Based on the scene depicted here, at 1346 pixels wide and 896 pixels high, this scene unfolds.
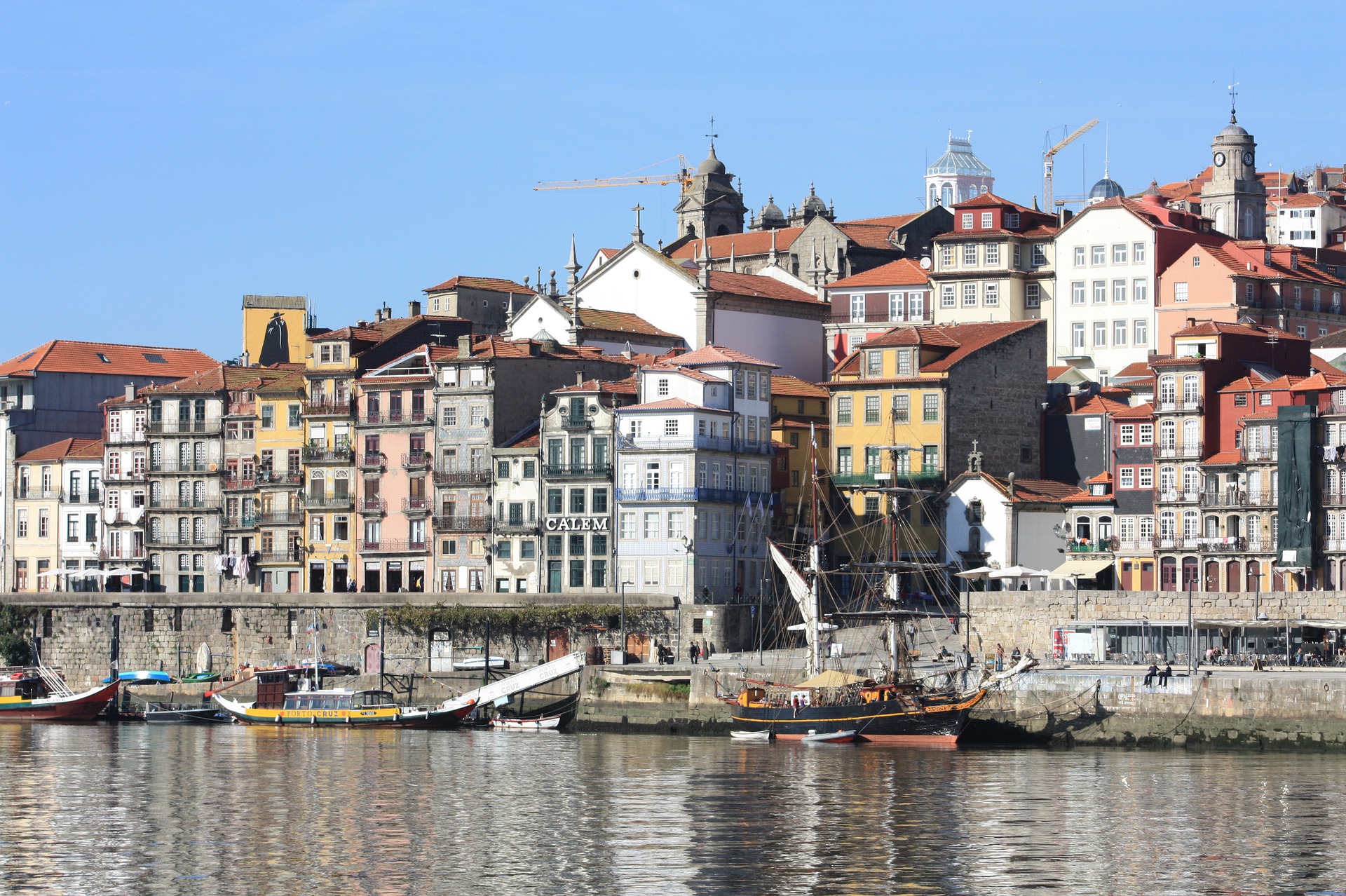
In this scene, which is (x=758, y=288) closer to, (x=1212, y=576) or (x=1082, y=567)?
(x=1082, y=567)

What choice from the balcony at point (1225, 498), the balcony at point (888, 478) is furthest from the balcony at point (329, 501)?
the balcony at point (1225, 498)

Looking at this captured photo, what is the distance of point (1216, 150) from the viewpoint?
13812 cm

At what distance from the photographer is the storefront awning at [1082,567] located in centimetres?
9275

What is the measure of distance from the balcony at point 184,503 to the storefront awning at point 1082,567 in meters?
38.7

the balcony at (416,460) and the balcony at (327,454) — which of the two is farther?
the balcony at (327,454)

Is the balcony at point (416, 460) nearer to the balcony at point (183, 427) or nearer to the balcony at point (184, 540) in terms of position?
the balcony at point (183, 427)

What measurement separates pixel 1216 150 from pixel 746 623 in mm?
57929

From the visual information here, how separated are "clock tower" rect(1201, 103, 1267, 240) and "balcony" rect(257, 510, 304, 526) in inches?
2214

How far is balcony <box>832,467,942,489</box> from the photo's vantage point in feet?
315

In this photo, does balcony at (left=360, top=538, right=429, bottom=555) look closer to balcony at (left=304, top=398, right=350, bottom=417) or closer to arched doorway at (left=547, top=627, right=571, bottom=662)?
balcony at (left=304, top=398, right=350, bottom=417)

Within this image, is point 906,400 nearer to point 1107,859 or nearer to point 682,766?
point 682,766

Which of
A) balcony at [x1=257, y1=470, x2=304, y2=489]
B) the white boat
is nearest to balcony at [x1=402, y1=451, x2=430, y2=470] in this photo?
balcony at [x1=257, y1=470, x2=304, y2=489]

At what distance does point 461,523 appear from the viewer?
101 meters

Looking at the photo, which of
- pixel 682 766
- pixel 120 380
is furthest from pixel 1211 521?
pixel 120 380
